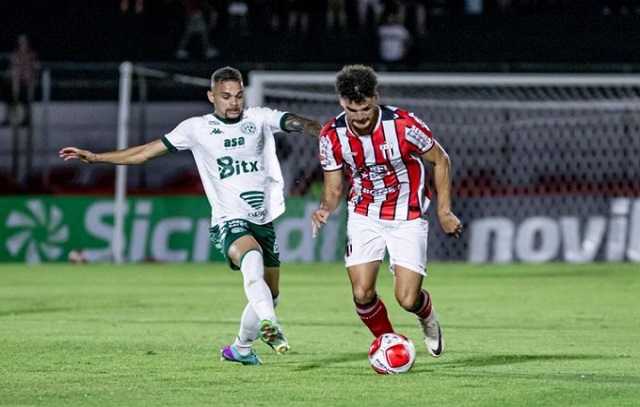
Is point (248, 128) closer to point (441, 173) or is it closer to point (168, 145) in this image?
point (168, 145)

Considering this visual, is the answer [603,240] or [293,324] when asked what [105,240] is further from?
[293,324]

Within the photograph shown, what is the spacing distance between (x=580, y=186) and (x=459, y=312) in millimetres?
8831

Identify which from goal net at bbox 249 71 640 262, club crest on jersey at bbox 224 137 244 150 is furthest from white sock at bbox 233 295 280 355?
goal net at bbox 249 71 640 262

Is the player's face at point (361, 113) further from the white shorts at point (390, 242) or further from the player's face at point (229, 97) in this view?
the player's face at point (229, 97)

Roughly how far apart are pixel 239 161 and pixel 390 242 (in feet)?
3.63

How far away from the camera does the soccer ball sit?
319 inches

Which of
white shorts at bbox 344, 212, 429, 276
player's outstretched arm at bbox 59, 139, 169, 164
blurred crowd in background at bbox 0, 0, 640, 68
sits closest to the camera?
white shorts at bbox 344, 212, 429, 276

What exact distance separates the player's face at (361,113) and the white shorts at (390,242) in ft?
2.06

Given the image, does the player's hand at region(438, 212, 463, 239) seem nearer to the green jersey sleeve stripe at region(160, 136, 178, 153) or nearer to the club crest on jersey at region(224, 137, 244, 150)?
the club crest on jersey at region(224, 137, 244, 150)

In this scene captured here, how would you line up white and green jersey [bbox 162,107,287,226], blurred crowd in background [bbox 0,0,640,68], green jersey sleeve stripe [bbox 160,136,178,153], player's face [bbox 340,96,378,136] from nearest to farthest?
1. player's face [bbox 340,96,378,136]
2. white and green jersey [bbox 162,107,287,226]
3. green jersey sleeve stripe [bbox 160,136,178,153]
4. blurred crowd in background [bbox 0,0,640,68]

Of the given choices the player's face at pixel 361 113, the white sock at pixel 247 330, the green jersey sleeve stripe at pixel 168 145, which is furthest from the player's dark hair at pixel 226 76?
the white sock at pixel 247 330

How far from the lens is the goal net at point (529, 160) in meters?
21.5

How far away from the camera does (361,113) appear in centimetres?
822

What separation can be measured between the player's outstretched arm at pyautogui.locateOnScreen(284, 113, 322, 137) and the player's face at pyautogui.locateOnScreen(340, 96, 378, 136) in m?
0.54
